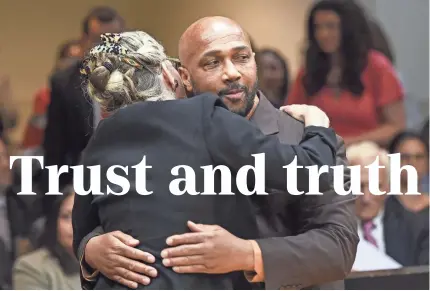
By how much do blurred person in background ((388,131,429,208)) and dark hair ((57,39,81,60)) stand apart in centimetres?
94

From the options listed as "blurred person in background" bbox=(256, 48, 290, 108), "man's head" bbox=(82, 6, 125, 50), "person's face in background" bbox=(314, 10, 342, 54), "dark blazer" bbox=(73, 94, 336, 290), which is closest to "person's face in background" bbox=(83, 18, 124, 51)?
"man's head" bbox=(82, 6, 125, 50)

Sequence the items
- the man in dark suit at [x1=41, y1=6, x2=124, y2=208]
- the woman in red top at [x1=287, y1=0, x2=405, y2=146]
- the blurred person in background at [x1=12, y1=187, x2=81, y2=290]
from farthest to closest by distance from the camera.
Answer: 1. the woman in red top at [x1=287, y1=0, x2=405, y2=146]
2. the blurred person in background at [x1=12, y1=187, x2=81, y2=290]
3. the man in dark suit at [x1=41, y1=6, x2=124, y2=208]

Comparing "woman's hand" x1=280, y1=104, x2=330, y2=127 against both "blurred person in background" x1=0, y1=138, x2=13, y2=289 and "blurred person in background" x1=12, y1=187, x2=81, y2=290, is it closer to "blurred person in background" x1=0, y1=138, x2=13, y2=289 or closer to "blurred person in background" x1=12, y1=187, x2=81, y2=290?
"blurred person in background" x1=12, y1=187, x2=81, y2=290

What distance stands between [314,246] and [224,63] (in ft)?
0.97

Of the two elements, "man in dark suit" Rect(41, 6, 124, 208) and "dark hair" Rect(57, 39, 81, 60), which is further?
"dark hair" Rect(57, 39, 81, 60)

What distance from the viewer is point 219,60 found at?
4.36 ft

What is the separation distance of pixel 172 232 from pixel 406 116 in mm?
1572

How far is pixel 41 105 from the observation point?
2439 millimetres

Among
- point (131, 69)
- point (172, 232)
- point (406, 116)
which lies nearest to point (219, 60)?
point (131, 69)

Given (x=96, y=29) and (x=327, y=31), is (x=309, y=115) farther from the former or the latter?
(x=327, y=31)

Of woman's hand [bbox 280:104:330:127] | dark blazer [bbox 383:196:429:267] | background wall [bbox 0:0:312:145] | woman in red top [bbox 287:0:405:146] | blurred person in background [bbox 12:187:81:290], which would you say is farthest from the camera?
dark blazer [bbox 383:196:429:267]

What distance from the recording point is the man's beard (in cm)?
133

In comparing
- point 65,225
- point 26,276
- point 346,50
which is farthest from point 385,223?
point 26,276

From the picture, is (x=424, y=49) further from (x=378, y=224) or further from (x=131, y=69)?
(x=131, y=69)
